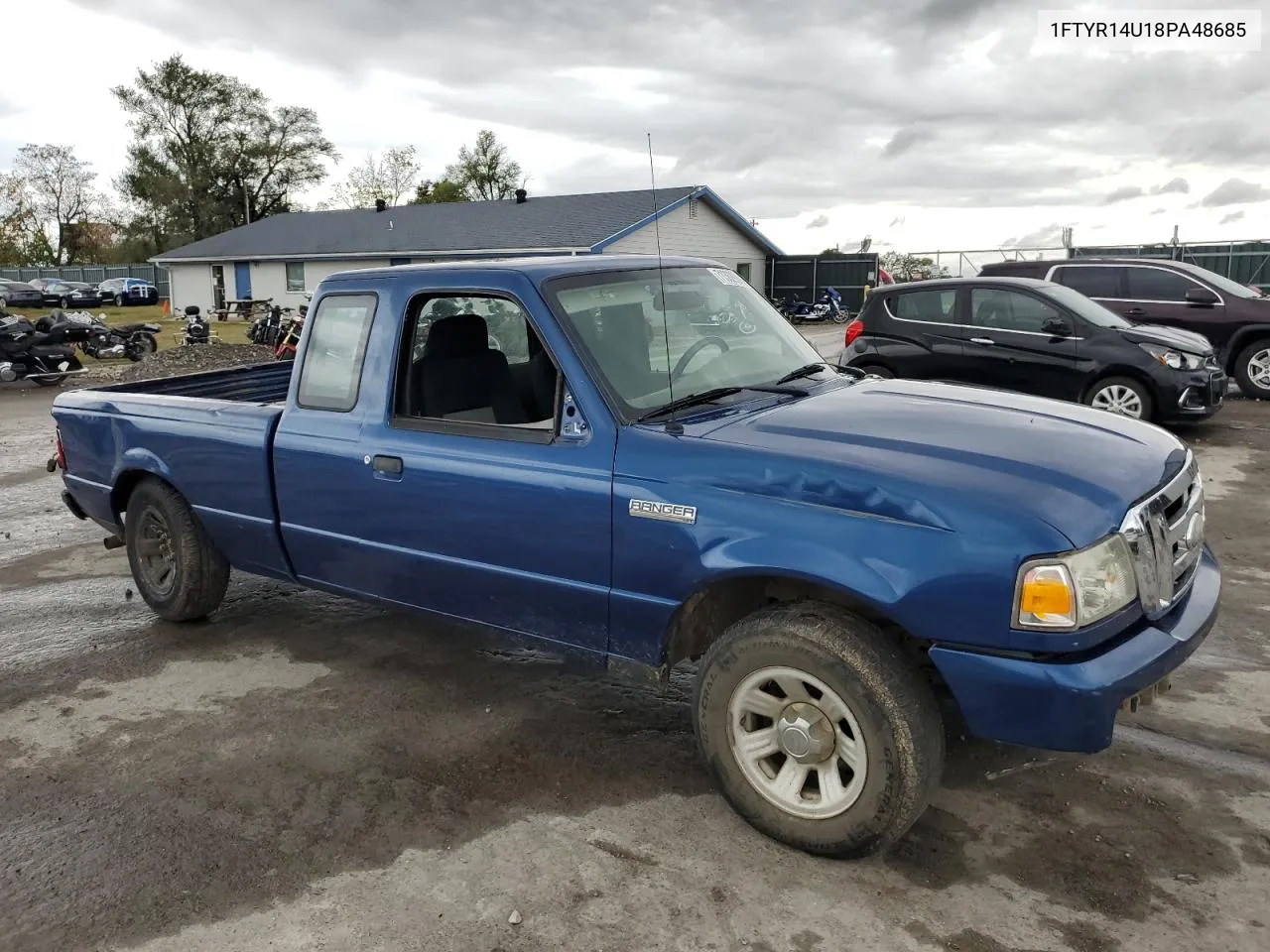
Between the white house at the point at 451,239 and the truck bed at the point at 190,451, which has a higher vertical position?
the white house at the point at 451,239

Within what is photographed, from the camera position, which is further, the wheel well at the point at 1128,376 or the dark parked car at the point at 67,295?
the dark parked car at the point at 67,295

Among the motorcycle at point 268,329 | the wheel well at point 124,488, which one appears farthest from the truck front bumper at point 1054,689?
the motorcycle at point 268,329

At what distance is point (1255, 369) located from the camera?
12.7m

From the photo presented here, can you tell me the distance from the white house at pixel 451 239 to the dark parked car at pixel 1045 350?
19.3 m

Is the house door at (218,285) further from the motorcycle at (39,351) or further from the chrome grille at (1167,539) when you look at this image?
the chrome grille at (1167,539)

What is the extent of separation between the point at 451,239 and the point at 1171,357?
1143 inches

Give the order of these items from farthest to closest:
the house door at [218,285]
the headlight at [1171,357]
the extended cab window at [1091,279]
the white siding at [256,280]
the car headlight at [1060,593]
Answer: the house door at [218,285] < the white siding at [256,280] < the extended cab window at [1091,279] < the headlight at [1171,357] < the car headlight at [1060,593]

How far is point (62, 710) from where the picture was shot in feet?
14.6

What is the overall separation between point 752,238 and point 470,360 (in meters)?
35.4

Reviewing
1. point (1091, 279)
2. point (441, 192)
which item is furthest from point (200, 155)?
point (1091, 279)

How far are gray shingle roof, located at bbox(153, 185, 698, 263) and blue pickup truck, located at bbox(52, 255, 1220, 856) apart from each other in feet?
88.5

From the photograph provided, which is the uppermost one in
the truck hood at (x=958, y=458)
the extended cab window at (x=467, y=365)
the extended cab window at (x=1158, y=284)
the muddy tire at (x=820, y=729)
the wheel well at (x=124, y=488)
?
the extended cab window at (x=1158, y=284)

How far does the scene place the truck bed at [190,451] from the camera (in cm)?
468

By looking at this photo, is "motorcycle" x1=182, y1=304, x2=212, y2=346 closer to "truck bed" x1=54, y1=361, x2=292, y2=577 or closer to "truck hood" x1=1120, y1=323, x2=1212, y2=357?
"truck bed" x1=54, y1=361, x2=292, y2=577
